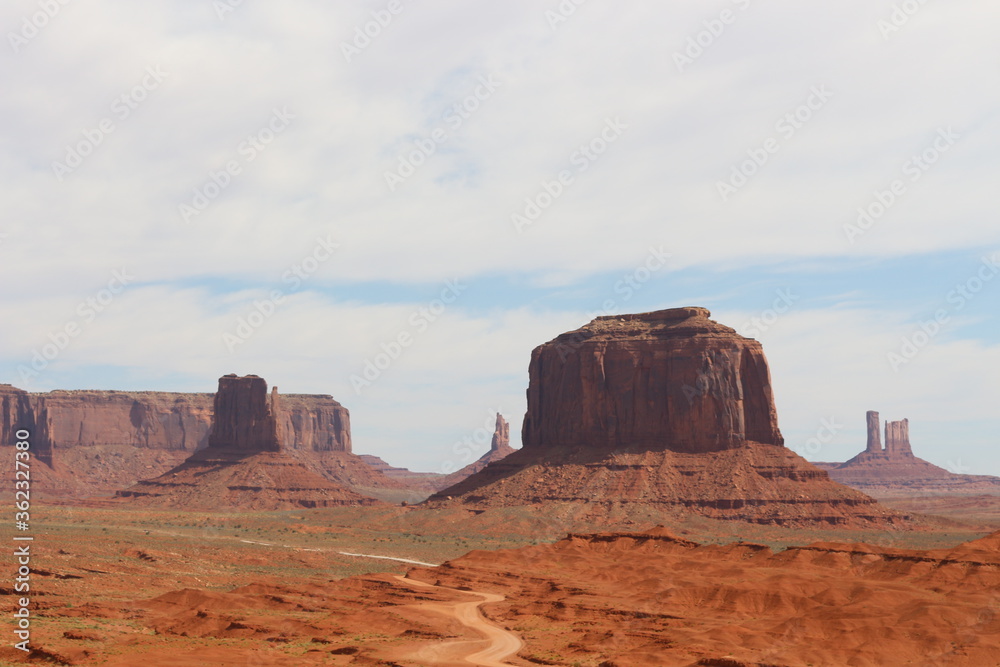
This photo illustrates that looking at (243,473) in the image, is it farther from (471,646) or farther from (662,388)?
(471,646)

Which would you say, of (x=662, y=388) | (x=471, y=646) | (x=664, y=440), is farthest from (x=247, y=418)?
(x=471, y=646)

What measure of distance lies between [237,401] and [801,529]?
116705mm

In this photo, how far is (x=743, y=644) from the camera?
49.2 meters

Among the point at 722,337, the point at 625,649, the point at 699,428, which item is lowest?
the point at 625,649

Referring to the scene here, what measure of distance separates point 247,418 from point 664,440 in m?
92.9

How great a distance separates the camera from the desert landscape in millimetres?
49688

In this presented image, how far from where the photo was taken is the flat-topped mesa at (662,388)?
130250mm

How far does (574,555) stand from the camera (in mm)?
92312

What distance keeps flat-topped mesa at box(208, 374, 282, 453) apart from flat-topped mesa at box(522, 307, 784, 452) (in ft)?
233

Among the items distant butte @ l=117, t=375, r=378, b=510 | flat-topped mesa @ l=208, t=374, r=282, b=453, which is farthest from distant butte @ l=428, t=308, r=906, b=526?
flat-topped mesa @ l=208, t=374, r=282, b=453

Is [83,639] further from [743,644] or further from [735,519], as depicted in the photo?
[735,519]

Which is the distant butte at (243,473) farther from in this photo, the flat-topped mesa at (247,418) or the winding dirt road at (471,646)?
the winding dirt road at (471,646)

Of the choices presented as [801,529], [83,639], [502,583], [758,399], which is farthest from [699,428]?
[83,639]

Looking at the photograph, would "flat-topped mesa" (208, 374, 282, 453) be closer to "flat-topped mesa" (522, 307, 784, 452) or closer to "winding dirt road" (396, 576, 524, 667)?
"flat-topped mesa" (522, 307, 784, 452)
